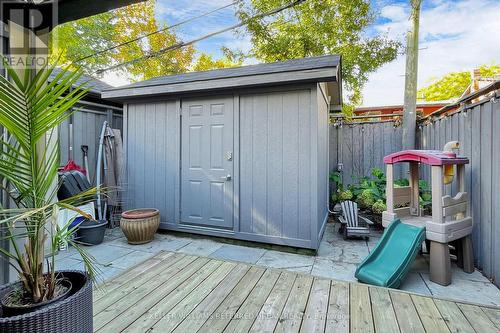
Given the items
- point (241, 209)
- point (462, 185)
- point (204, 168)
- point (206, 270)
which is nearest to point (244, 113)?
point (204, 168)

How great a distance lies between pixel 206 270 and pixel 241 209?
119 cm

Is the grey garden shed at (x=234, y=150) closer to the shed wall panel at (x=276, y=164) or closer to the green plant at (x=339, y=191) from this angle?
the shed wall panel at (x=276, y=164)

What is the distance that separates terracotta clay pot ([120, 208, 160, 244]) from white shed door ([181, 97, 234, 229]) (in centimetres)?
52

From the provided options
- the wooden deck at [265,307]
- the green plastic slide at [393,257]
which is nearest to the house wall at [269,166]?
the green plastic slide at [393,257]

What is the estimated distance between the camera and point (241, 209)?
3.71 m

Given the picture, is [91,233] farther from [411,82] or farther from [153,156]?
[411,82]

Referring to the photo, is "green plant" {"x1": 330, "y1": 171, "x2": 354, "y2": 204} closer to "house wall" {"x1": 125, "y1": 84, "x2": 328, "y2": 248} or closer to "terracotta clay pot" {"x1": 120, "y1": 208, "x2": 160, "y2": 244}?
"house wall" {"x1": 125, "y1": 84, "x2": 328, "y2": 248}

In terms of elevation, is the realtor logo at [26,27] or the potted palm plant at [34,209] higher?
the realtor logo at [26,27]

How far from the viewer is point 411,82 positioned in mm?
5488

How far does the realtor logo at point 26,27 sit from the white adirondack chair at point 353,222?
394 cm

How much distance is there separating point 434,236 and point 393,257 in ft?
1.46

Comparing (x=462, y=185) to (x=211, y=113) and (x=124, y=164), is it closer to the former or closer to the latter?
(x=211, y=113)

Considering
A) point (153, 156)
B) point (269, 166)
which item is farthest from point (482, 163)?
point (153, 156)

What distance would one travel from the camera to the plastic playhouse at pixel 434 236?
2.51 metres
